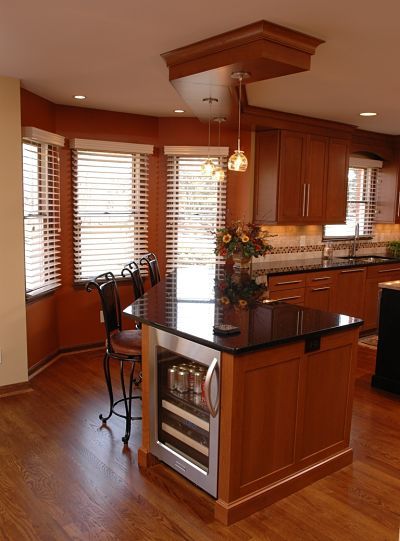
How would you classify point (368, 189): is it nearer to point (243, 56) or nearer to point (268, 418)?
point (243, 56)

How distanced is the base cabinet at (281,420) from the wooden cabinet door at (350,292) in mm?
2922

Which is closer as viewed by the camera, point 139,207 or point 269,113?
point 269,113

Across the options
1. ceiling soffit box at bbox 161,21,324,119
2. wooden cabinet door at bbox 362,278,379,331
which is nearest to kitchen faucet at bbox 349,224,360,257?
wooden cabinet door at bbox 362,278,379,331

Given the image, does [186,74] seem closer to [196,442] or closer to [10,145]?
[10,145]

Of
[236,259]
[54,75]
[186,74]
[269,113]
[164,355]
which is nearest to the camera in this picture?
[164,355]

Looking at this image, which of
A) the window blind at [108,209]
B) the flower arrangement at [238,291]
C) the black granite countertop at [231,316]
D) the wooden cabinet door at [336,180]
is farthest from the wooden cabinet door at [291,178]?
the black granite countertop at [231,316]

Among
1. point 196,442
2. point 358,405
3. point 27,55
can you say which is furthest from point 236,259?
point 27,55

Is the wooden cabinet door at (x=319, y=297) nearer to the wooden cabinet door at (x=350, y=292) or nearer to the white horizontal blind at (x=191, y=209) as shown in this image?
the wooden cabinet door at (x=350, y=292)

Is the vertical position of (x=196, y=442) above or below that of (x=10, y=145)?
below

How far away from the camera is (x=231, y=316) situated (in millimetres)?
2895

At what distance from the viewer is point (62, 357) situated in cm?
512

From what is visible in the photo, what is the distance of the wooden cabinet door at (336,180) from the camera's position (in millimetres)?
5938

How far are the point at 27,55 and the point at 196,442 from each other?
8.93 feet

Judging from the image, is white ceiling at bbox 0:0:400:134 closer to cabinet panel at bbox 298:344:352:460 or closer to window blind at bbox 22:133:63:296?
window blind at bbox 22:133:63:296
